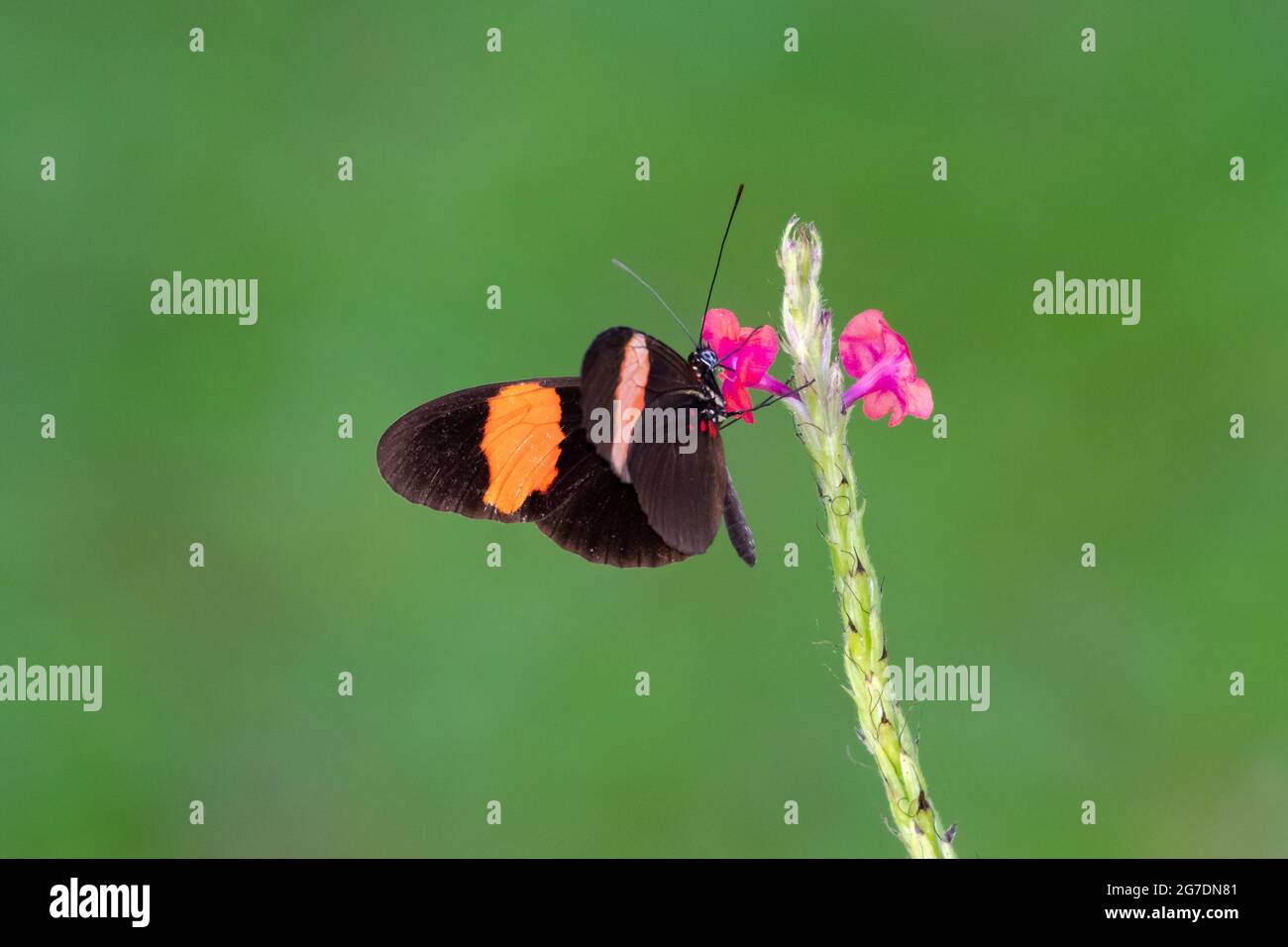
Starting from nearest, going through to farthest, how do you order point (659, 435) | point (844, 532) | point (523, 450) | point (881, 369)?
point (844, 532)
point (881, 369)
point (659, 435)
point (523, 450)

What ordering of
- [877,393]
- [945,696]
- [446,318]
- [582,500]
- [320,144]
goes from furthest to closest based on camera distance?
1. [320,144]
2. [446,318]
3. [945,696]
4. [582,500]
5. [877,393]

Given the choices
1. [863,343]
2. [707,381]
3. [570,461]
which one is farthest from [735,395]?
[570,461]

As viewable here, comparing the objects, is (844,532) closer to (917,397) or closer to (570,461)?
(917,397)

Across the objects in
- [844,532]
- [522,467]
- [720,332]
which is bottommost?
[844,532]

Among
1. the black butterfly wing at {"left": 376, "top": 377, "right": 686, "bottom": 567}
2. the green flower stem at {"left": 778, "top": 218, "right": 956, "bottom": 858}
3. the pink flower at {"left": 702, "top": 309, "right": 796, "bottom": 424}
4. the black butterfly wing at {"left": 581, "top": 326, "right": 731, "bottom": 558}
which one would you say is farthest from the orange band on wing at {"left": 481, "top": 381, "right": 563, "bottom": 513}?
the green flower stem at {"left": 778, "top": 218, "right": 956, "bottom": 858}

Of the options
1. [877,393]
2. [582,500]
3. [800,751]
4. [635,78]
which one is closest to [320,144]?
[635,78]

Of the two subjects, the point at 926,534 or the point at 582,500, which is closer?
the point at 582,500

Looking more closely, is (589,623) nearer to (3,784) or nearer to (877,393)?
(3,784)
